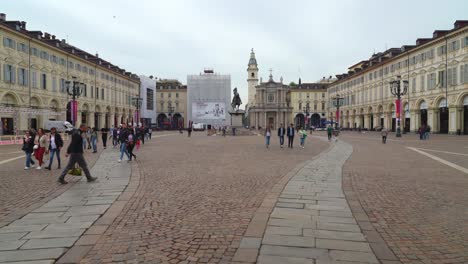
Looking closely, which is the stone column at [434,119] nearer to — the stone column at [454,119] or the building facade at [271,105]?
the stone column at [454,119]

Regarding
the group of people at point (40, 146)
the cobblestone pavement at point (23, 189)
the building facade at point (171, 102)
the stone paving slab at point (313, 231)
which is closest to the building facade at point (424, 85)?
the stone paving slab at point (313, 231)

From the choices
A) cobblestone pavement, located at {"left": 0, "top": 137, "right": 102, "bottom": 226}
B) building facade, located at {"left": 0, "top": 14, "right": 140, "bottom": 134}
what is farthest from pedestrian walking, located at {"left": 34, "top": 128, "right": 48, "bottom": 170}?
building facade, located at {"left": 0, "top": 14, "right": 140, "bottom": 134}

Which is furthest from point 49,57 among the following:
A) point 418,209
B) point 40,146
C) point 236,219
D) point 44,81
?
point 418,209

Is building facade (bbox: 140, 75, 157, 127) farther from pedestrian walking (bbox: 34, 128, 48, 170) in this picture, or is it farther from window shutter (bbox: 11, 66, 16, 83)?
pedestrian walking (bbox: 34, 128, 48, 170)

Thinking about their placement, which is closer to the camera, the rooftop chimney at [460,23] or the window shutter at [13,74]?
the window shutter at [13,74]

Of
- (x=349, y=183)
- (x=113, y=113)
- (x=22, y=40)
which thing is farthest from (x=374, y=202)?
(x=113, y=113)

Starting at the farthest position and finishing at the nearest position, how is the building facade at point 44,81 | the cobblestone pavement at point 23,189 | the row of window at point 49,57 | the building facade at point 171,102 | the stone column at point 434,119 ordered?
1. the building facade at point 171,102
2. the stone column at point 434,119
3. the row of window at point 49,57
4. the building facade at point 44,81
5. the cobblestone pavement at point 23,189

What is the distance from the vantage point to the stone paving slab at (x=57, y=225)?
15.9 feet

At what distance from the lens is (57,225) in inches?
240

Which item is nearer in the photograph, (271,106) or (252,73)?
(271,106)

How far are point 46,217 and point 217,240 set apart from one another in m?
3.49

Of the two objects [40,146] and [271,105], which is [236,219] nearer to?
[40,146]

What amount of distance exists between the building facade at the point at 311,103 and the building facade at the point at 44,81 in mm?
58520

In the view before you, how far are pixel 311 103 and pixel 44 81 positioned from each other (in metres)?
82.0
